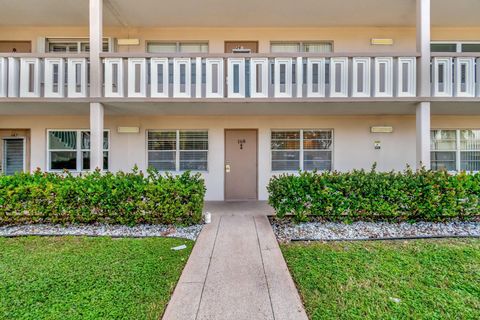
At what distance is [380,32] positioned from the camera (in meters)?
8.65

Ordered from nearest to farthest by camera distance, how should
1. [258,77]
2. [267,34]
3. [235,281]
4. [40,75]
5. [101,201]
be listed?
1. [235,281]
2. [101,201]
3. [40,75]
4. [258,77]
5. [267,34]

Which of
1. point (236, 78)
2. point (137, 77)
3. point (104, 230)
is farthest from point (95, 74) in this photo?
point (104, 230)

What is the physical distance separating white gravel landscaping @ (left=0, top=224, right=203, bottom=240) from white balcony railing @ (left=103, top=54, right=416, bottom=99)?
3.37 metres

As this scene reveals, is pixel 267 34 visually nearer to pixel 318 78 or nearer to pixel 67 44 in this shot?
pixel 318 78

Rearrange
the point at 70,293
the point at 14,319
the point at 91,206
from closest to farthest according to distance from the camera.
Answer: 1. the point at 14,319
2. the point at 70,293
3. the point at 91,206

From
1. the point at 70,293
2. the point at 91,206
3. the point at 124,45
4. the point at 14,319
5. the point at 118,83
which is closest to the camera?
the point at 14,319

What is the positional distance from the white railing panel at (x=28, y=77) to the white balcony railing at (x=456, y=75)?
10400 millimetres

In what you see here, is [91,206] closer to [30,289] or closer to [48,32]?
[30,289]

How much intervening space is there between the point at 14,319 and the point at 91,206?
10.2ft

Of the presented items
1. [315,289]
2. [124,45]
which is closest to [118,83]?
Answer: [124,45]

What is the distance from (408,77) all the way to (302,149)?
3.58 meters

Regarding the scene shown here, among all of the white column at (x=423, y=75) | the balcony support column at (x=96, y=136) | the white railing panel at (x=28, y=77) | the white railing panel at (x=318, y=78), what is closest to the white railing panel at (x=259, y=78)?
the white railing panel at (x=318, y=78)

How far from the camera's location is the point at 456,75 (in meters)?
6.79

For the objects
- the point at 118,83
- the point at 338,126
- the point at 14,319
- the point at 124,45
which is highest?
the point at 124,45
